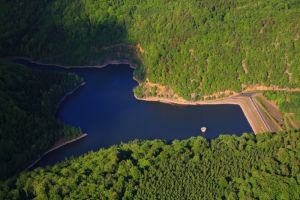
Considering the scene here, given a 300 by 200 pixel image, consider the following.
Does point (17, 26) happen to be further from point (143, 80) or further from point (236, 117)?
point (236, 117)

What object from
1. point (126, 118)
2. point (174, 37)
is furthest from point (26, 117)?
point (174, 37)

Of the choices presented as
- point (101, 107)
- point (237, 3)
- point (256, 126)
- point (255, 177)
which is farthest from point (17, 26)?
point (255, 177)

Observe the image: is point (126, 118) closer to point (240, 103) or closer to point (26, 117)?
point (26, 117)

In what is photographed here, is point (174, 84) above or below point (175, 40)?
below

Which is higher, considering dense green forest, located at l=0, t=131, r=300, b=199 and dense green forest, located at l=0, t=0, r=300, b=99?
dense green forest, located at l=0, t=0, r=300, b=99

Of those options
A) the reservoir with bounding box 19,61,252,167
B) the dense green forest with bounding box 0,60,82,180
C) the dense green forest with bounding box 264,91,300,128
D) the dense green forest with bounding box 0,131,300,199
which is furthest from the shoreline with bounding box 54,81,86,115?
the dense green forest with bounding box 264,91,300,128

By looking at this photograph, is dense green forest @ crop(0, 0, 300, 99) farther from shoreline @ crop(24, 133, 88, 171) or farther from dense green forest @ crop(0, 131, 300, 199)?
dense green forest @ crop(0, 131, 300, 199)
